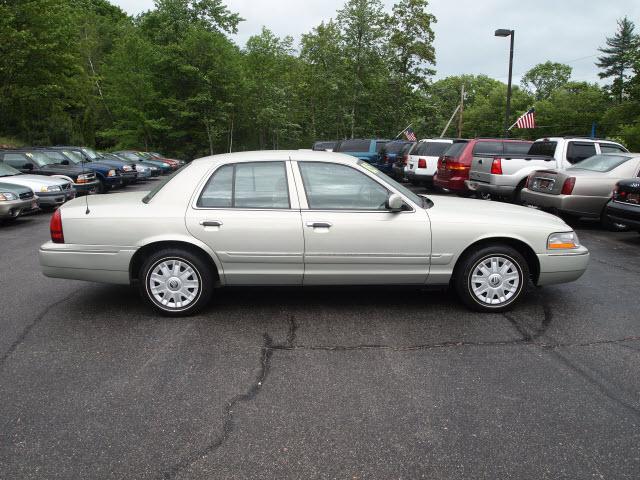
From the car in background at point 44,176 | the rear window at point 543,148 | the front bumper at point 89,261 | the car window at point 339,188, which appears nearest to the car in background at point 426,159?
the rear window at point 543,148

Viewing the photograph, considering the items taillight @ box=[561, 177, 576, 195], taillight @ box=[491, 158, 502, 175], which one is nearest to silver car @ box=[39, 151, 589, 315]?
taillight @ box=[561, 177, 576, 195]

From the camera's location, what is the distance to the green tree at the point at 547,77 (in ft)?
266

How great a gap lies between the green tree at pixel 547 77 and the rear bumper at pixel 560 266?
86287mm

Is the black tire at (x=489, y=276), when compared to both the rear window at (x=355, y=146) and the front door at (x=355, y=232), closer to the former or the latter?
the front door at (x=355, y=232)

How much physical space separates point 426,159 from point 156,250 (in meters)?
12.2

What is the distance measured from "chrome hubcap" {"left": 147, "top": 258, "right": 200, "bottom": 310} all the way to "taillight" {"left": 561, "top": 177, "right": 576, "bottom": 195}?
747 centimetres

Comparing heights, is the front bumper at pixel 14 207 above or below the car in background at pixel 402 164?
below

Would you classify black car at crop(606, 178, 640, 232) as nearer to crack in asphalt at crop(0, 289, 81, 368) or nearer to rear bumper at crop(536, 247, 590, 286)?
rear bumper at crop(536, 247, 590, 286)

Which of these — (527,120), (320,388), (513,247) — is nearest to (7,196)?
(320,388)

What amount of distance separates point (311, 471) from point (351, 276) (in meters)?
2.36

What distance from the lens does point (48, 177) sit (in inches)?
512

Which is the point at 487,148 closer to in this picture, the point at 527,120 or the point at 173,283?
the point at 527,120

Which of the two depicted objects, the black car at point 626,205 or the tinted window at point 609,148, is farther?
the tinted window at point 609,148

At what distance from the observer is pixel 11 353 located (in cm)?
393
